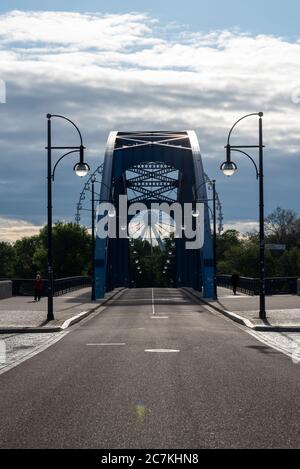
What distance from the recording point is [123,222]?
4380 inches

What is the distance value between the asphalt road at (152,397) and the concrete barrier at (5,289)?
32.6 m

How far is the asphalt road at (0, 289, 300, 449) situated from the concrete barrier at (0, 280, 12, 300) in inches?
1282

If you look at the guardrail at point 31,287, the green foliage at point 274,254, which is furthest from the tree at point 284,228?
the guardrail at point 31,287

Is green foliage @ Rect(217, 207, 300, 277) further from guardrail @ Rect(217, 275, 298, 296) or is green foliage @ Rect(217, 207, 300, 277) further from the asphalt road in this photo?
→ the asphalt road

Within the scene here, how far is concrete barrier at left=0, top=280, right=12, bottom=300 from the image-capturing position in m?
53.8

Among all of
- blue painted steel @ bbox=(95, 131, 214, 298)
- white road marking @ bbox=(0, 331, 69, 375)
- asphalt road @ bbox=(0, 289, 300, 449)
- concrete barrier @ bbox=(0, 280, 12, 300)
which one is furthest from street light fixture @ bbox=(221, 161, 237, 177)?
blue painted steel @ bbox=(95, 131, 214, 298)

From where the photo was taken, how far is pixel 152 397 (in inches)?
473

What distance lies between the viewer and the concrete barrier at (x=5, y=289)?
53.8m

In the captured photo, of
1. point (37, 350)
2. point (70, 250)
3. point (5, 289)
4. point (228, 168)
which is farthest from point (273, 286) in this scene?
point (70, 250)

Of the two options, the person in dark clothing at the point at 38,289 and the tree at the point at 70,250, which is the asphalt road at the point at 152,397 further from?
the tree at the point at 70,250

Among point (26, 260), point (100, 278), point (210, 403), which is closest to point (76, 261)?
point (26, 260)

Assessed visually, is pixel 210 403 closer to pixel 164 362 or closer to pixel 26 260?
pixel 164 362
